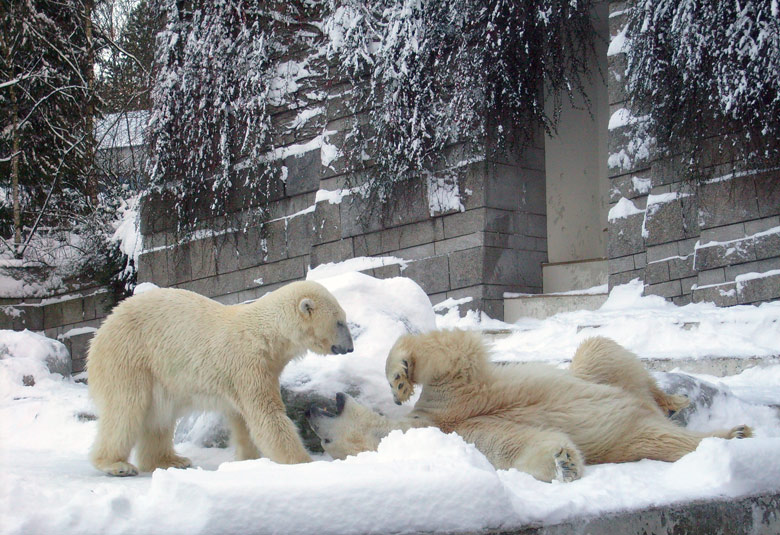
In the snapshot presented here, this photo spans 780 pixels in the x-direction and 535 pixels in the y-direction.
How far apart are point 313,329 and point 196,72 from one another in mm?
6943

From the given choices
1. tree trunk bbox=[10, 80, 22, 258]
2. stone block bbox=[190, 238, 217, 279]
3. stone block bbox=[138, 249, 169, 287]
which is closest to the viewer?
stone block bbox=[190, 238, 217, 279]

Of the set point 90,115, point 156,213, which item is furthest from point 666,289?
point 90,115

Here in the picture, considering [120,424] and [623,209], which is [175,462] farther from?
[623,209]

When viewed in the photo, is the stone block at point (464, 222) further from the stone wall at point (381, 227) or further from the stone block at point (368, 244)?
the stone block at point (368, 244)

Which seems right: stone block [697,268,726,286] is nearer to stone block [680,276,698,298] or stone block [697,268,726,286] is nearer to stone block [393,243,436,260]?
stone block [680,276,698,298]

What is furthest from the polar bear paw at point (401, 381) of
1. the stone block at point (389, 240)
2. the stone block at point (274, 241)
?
the stone block at point (274, 241)

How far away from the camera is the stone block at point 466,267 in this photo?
7234 mm

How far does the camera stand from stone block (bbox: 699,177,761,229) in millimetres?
5836

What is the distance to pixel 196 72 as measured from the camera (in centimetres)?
953

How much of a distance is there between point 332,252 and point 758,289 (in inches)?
163

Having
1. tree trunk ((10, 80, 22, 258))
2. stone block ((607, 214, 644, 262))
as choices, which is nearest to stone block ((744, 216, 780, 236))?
stone block ((607, 214, 644, 262))

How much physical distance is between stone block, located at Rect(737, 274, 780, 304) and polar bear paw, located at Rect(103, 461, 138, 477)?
4.39 meters

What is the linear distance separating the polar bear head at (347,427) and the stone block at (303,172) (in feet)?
18.9

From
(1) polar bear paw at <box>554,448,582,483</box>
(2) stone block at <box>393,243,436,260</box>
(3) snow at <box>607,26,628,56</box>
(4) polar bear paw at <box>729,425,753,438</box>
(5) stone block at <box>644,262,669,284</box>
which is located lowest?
(1) polar bear paw at <box>554,448,582,483</box>
